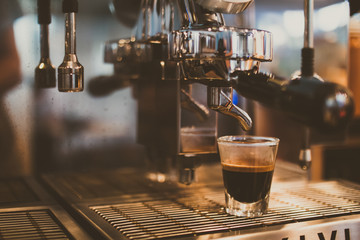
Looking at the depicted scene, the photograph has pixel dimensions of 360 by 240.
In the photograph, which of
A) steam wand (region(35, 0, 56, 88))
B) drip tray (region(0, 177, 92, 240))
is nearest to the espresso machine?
steam wand (region(35, 0, 56, 88))

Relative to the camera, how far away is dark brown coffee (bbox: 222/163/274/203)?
72 cm

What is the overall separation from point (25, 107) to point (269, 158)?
502 mm

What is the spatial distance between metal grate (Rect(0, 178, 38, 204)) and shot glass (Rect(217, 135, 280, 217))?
1.19 ft

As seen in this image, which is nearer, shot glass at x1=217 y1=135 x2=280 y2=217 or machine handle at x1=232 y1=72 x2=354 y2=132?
machine handle at x1=232 y1=72 x2=354 y2=132

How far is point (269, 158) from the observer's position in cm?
73

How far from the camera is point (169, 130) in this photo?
0.86 m

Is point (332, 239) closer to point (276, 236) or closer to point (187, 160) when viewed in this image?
point (276, 236)

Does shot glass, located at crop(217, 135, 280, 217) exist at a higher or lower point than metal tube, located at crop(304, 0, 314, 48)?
lower

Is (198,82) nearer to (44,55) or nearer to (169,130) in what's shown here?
(169,130)

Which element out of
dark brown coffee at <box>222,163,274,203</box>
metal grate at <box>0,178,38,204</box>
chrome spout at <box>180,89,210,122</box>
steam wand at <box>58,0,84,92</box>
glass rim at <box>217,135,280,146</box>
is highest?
steam wand at <box>58,0,84,92</box>

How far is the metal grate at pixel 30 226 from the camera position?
0.63m

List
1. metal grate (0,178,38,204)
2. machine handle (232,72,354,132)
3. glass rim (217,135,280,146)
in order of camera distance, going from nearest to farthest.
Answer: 1. machine handle (232,72,354,132)
2. glass rim (217,135,280,146)
3. metal grate (0,178,38,204)

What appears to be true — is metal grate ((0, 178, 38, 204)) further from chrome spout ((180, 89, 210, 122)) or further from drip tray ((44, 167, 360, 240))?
chrome spout ((180, 89, 210, 122))

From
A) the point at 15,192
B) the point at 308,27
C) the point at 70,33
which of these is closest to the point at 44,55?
the point at 70,33
